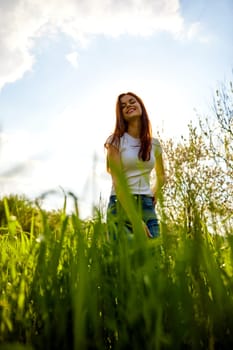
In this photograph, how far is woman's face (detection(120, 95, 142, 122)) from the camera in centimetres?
391

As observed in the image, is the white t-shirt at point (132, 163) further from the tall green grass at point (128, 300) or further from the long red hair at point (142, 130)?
the tall green grass at point (128, 300)

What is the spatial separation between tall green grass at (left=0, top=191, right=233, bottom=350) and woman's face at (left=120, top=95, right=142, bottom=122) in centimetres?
295

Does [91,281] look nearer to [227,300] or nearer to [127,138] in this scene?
[227,300]

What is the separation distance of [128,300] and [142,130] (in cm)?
315

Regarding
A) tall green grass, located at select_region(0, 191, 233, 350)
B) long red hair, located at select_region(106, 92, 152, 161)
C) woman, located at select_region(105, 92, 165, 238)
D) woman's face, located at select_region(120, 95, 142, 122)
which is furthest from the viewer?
woman's face, located at select_region(120, 95, 142, 122)

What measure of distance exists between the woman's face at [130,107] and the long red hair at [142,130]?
1.4 inches

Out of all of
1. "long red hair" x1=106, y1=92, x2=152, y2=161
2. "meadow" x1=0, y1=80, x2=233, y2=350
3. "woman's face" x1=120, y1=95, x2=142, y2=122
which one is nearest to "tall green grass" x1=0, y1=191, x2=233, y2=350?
"meadow" x1=0, y1=80, x2=233, y2=350

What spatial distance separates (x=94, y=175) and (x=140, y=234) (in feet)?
0.72

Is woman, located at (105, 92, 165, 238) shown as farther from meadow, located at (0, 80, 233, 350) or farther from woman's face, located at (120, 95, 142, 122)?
meadow, located at (0, 80, 233, 350)

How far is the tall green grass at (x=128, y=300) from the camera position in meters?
0.80

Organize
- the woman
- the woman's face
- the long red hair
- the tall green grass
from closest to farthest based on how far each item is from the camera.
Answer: the tall green grass
the woman
the long red hair
the woman's face

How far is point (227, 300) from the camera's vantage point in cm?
88

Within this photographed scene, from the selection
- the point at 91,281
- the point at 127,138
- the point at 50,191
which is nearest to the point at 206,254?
the point at 91,281

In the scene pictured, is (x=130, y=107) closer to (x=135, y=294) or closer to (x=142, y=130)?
(x=142, y=130)
